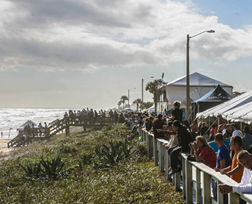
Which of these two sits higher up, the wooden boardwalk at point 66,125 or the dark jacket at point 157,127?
the dark jacket at point 157,127

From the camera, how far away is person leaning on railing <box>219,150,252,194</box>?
351 cm

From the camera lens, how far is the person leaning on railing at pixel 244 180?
3.51 metres

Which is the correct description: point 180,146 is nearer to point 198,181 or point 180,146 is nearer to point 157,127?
point 198,181

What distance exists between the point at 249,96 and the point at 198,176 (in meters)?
10.8

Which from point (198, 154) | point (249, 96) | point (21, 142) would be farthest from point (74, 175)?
point (21, 142)

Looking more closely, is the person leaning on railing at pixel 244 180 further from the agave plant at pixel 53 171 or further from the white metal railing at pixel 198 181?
the agave plant at pixel 53 171

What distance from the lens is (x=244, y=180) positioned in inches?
154

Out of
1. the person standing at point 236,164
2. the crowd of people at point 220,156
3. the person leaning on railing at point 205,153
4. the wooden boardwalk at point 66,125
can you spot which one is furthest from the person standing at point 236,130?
the wooden boardwalk at point 66,125

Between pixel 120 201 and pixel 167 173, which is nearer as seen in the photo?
pixel 120 201

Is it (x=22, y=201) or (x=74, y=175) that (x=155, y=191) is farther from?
(x=74, y=175)

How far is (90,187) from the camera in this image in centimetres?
892

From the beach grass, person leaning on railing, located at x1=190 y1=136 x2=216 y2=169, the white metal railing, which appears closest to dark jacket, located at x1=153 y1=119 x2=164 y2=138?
the white metal railing

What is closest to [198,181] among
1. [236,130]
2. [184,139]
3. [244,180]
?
[244,180]

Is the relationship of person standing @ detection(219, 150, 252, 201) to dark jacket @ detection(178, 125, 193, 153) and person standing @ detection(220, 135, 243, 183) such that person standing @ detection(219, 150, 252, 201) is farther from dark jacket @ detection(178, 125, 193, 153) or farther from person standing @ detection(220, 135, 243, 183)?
dark jacket @ detection(178, 125, 193, 153)
